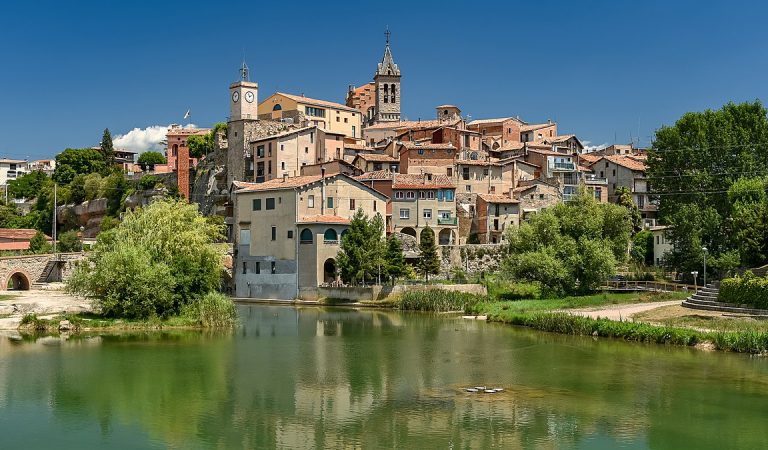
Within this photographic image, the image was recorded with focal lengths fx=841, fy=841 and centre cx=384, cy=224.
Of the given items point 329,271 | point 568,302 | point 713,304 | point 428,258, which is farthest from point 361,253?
point 713,304

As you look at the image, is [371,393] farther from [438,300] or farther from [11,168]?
[11,168]

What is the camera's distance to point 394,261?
62062 mm

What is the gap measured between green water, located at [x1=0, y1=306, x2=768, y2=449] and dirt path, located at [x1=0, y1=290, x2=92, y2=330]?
15.9ft

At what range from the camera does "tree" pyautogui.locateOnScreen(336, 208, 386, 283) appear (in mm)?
60875

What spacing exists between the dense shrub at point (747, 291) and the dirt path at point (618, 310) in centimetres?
438

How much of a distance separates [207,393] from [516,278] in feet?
103

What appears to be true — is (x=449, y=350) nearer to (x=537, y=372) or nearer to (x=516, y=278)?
(x=537, y=372)

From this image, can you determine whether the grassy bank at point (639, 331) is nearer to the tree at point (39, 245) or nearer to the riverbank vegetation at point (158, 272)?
the riverbank vegetation at point (158, 272)

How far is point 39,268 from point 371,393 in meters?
41.4

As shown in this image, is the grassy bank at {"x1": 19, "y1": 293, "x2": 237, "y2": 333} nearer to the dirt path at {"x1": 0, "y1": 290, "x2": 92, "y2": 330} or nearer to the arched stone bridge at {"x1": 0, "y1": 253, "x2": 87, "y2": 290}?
the dirt path at {"x1": 0, "y1": 290, "x2": 92, "y2": 330}

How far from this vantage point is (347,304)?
201 ft

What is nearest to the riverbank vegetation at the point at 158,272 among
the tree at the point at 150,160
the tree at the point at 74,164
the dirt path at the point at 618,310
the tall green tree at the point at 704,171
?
the dirt path at the point at 618,310

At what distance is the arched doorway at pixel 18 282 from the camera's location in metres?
60.6

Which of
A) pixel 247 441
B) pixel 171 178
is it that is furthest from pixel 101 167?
pixel 247 441
